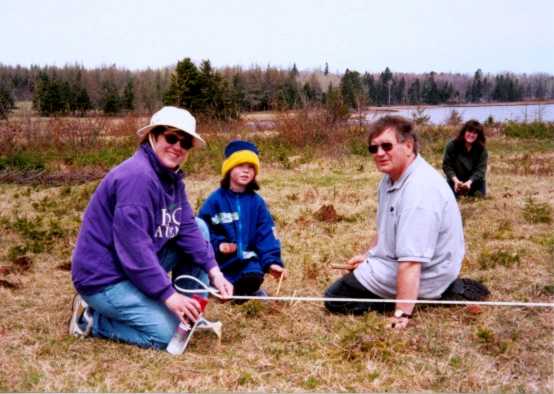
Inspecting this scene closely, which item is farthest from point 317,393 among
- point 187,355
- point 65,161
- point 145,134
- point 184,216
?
point 65,161

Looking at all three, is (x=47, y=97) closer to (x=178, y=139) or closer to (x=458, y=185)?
(x=458, y=185)

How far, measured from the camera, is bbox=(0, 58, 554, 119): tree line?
1916 cm

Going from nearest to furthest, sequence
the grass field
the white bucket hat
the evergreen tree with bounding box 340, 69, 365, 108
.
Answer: the grass field
the white bucket hat
the evergreen tree with bounding box 340, 69, 365, 108

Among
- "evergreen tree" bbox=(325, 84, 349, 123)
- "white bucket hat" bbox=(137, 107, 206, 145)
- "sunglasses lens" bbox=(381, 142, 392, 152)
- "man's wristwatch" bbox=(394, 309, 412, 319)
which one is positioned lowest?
"man's wristwatch" bbox=(394, 309, 412, 319)

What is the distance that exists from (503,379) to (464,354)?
14.2 inches

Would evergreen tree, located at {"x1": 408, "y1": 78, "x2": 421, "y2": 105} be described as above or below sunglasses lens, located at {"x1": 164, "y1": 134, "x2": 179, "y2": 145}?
above

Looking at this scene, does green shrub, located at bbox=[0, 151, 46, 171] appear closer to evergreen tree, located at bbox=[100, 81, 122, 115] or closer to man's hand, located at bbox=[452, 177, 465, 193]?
evergreen tree, located at bbox=[100, 81, 122, 115]

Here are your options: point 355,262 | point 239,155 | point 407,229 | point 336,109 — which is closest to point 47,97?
point 336,109

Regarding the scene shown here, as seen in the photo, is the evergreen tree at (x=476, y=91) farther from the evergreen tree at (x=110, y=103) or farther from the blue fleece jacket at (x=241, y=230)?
the blue fleece jacket at (x=241, y=230)

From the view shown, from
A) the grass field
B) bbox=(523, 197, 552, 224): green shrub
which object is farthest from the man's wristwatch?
bbox=(523, 197, 552, 224): green shrub

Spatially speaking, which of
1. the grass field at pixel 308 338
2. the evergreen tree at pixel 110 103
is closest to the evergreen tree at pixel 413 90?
the evergreen tree at pixel 110 103

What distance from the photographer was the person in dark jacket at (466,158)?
8.20 metres

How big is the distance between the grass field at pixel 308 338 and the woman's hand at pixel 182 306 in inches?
10.5

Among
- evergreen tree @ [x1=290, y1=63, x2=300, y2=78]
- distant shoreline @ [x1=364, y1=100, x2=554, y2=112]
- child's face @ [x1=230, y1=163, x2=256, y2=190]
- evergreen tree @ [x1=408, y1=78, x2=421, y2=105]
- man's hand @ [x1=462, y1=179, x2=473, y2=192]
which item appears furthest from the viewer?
evergreen tree @ [x1=290, y1=63, x2=300, y2=78]
